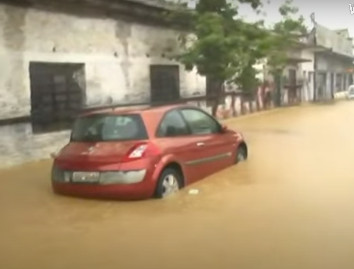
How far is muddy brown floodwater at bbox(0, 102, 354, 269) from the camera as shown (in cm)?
501

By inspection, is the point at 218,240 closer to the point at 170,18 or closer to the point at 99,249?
the point at 99,249

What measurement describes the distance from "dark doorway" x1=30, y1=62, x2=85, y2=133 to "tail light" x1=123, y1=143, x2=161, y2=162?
5.56m

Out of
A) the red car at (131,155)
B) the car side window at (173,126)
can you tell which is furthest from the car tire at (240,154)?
the car side window at (173,126)

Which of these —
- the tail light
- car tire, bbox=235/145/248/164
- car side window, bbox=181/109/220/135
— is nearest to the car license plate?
the tail light

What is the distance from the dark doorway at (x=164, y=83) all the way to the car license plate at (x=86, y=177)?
31.4 ft

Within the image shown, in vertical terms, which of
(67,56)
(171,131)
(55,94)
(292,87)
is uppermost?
(67,56)

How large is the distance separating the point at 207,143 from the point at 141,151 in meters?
1.66

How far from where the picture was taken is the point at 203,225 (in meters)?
6.12

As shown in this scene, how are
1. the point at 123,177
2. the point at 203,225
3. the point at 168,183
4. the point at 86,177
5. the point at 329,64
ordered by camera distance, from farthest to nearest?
1. the point at 329,64
2. the point at 168,183
3. the point at 86,177
4. the point at 123,177
5. the point at 203,225

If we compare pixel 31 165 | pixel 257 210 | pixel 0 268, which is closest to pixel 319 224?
pixel 257 210

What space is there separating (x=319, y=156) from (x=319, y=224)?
5.63 m

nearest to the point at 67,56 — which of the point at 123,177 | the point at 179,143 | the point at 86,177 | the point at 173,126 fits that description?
the point at 173,126

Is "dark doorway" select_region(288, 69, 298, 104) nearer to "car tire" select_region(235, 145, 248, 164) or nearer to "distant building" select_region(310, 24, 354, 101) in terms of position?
"distant building" select_region(310, 24, 354, 101)

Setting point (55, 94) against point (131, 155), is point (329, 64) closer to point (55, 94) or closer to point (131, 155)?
point (55, 94)
